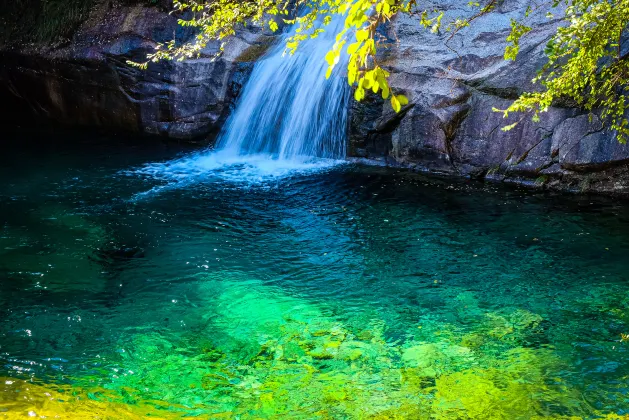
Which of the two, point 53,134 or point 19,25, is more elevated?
point 19,25

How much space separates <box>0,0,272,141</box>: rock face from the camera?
467 inches

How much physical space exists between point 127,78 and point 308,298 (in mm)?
8207

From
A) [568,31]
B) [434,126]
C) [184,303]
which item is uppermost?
[568,31]

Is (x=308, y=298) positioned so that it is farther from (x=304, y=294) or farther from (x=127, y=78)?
(x=127, y=78)

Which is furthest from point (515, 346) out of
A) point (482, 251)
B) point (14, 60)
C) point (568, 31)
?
point (14, 60)

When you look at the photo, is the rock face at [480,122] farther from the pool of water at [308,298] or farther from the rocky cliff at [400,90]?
the pool of water at [308,298]

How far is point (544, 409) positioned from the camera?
411cm

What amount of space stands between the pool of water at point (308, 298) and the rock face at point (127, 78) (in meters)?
2.59

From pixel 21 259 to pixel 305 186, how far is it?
166 inches

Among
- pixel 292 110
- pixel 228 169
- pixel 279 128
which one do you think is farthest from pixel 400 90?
pixel 228 169

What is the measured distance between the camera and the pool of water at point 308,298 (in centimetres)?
434

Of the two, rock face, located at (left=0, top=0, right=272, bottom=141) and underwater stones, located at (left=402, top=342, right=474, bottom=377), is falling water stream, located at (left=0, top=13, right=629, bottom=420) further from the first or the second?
rock face, located at (left=0, top=0, right=272, bottom=141)

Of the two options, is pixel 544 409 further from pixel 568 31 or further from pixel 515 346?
pixel 568 31

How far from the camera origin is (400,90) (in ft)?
32.4
